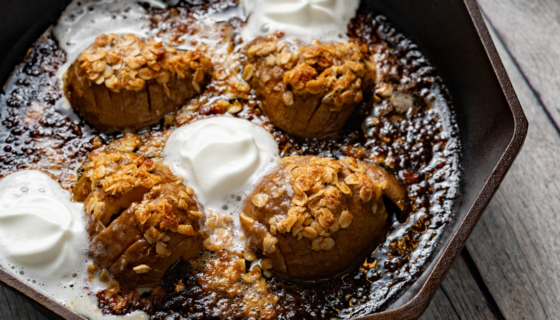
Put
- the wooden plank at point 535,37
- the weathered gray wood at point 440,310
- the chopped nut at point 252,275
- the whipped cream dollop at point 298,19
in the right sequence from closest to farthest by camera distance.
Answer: the chopped nut at point 252,275, the weathered gray wood at point 440,310, the whipped cream dollop at point 298,19, the wooden plank at point 535,37

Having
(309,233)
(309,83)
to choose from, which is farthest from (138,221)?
(309,83)

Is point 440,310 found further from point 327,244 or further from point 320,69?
point 320,69

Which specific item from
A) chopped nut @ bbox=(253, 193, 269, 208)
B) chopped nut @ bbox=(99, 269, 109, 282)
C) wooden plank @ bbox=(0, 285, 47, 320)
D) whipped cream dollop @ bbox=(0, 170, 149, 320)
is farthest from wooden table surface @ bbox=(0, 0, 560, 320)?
chopped nut @ bbox=(253, 193, 269, 208)

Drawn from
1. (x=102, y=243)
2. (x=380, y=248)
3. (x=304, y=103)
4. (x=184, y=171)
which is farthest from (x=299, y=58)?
(x=102, y=243)

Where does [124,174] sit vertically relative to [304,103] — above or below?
below

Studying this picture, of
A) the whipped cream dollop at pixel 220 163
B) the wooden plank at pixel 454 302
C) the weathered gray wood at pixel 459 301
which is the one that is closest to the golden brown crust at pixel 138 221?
the whipped cream dollop at pixel 220 163

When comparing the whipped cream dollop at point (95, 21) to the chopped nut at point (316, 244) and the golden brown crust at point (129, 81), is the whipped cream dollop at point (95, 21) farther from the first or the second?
the chopped nut at point (316, 244)

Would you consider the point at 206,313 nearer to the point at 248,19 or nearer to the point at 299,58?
the point at 299,58
